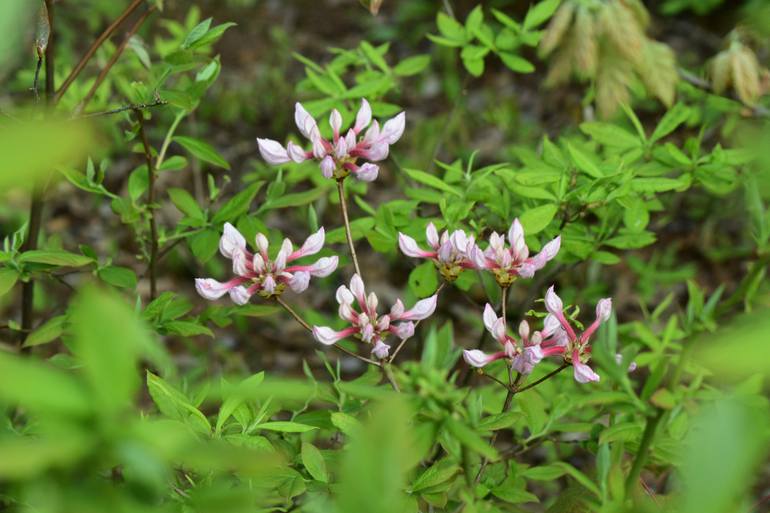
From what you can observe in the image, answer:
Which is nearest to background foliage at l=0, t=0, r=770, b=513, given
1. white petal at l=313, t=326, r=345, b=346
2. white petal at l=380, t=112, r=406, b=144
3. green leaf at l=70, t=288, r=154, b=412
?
green leaf at l=70, t=288, r=154, b=412

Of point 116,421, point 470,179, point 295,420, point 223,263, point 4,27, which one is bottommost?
point 223,263

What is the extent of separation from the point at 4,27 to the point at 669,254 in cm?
346

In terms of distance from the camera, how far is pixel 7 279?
1521mm

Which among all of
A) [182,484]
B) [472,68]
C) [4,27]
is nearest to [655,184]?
[472,68]

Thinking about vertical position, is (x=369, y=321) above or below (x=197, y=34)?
below

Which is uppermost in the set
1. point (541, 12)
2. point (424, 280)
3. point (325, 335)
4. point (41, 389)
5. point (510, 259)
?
point (41, 389)

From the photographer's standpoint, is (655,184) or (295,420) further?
(655,184)

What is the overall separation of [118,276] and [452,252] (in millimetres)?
752

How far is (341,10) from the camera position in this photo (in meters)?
5.80

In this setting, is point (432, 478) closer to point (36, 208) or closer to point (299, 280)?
point (299, 280)

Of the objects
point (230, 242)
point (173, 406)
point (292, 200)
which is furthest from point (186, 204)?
point (173, 406)

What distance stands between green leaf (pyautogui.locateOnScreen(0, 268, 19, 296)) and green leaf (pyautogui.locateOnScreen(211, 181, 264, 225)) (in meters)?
0.40

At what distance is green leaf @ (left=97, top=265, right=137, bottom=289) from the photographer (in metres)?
1.67

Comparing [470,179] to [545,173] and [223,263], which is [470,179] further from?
[223,263]
